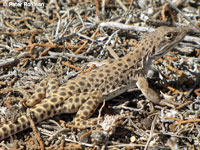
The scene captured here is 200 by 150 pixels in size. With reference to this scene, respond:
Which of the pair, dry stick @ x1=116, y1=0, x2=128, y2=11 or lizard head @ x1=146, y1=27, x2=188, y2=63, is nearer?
lizard head @ x1=146, y1=27, x2=188, y2=63

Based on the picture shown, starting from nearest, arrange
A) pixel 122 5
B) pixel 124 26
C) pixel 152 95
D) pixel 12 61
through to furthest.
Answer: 1. pixel 152 95
2. pixel 12 61
3. pixel 124 26
4. pixel 122 5

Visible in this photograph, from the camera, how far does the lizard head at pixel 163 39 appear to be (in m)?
5.27

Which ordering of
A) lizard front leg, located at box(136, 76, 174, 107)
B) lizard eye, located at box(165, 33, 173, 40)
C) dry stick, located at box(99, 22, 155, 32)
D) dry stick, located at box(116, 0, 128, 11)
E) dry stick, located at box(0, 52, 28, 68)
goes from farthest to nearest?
1. dry stick, located at box(116, 0, 128, 11)
2. dry stick, located at box(99, 22, 155, 32)
3. lizard eye, located at box(165, 33, 173, 40)
4. dry stick, located at box(0, 52, 28, 68)
5. lizard front leg, located at box(136, 76, 174, 107)

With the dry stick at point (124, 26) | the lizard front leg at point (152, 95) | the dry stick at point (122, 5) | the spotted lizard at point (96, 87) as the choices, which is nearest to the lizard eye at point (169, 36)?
the spotted lizard at point (96, 87)

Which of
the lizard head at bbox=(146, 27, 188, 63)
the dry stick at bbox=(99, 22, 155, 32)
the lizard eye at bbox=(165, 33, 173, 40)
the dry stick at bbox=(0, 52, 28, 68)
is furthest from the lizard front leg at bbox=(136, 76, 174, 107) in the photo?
the dry stick at bbox=(0, 52, 28, 68)

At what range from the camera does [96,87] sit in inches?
192

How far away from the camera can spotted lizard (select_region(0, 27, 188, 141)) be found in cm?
441

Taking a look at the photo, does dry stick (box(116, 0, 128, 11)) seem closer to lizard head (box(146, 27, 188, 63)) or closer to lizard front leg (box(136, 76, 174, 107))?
lizard head (box(146, 27, 188, 63))

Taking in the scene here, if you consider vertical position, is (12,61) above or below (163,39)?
below

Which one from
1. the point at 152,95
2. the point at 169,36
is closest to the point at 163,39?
the point at 169,36

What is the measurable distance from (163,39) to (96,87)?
4.95 feet

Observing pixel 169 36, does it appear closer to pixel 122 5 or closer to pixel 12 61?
pixel 122 5

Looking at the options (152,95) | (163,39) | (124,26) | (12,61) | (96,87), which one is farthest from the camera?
(124,26)

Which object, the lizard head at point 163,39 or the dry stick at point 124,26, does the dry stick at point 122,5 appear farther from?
the lizard head at point 163,39
